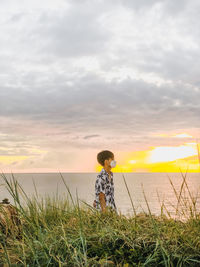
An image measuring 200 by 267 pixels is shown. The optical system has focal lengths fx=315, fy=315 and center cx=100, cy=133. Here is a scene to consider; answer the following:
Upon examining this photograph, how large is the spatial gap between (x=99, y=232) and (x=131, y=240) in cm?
42

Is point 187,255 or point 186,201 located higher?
point 186,201

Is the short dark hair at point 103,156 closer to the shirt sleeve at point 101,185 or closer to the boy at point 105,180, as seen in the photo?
the boy at point 105,180

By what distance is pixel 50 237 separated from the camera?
3.49 m

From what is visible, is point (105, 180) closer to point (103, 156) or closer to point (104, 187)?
point (104, 187)

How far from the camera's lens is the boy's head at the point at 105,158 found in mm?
6359

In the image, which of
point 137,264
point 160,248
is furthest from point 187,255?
point 137,264

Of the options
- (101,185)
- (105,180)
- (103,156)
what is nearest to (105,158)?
(103,156)

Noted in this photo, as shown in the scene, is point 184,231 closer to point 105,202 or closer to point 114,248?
point 114,248

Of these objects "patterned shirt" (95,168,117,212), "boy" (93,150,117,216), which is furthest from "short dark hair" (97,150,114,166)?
"patterned shirt" (95,168,117,212)

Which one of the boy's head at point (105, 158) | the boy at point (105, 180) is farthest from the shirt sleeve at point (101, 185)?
the boy's head at point (105, 158)

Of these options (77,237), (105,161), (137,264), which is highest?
(105,161)

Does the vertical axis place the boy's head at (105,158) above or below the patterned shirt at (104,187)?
above

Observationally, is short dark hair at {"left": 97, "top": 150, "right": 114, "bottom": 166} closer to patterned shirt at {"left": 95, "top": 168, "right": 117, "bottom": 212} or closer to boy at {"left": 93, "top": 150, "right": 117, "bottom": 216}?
boy at {"left": 93, "top": 150, "right": 117, "bottom": 216}

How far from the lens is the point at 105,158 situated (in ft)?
21.0
